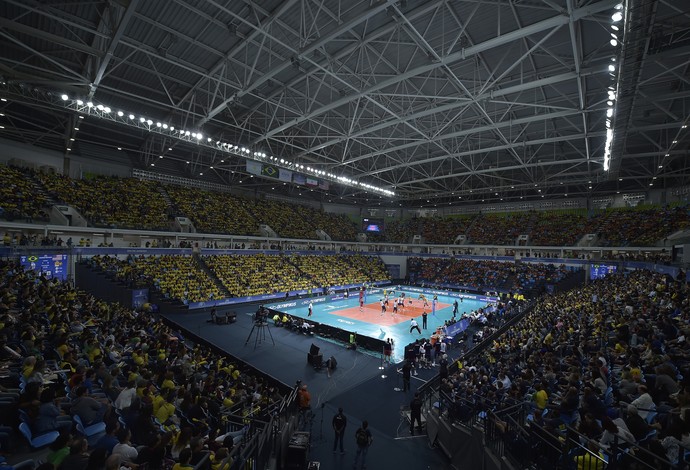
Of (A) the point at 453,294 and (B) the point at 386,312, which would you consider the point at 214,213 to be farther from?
(A) the point at 453,294

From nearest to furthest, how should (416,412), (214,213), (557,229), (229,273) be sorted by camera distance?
(416,412) < (229,273) < (214,213) < (557,229)

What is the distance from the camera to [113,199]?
99.8 feet

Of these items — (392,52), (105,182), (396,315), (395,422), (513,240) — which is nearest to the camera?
(395,422)

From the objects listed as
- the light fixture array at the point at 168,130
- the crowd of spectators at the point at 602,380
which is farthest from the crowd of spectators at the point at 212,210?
the crowd of spectators at the point at 602,380

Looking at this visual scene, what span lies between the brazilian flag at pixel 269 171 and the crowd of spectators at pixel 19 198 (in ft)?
54.1

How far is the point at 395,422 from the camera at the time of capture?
35.0ft

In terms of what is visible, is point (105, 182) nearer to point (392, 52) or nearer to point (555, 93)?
point (392, 52)

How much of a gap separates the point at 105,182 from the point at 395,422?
35224mm

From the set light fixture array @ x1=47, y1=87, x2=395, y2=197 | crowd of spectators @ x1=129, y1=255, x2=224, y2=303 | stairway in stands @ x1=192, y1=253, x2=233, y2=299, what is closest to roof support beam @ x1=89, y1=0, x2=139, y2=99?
light fixture array @ x1=47, y1=87, x2=395, y2=197

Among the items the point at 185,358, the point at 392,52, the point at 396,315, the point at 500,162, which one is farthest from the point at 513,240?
the point at 185,358

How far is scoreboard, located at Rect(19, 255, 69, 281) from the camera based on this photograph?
848 inches

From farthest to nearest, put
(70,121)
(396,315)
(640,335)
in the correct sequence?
1. (396,315)
2. (70,121)
3. (640,335)

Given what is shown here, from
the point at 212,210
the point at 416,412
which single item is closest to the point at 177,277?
the point at 212,210

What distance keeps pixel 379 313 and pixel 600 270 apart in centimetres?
2709
